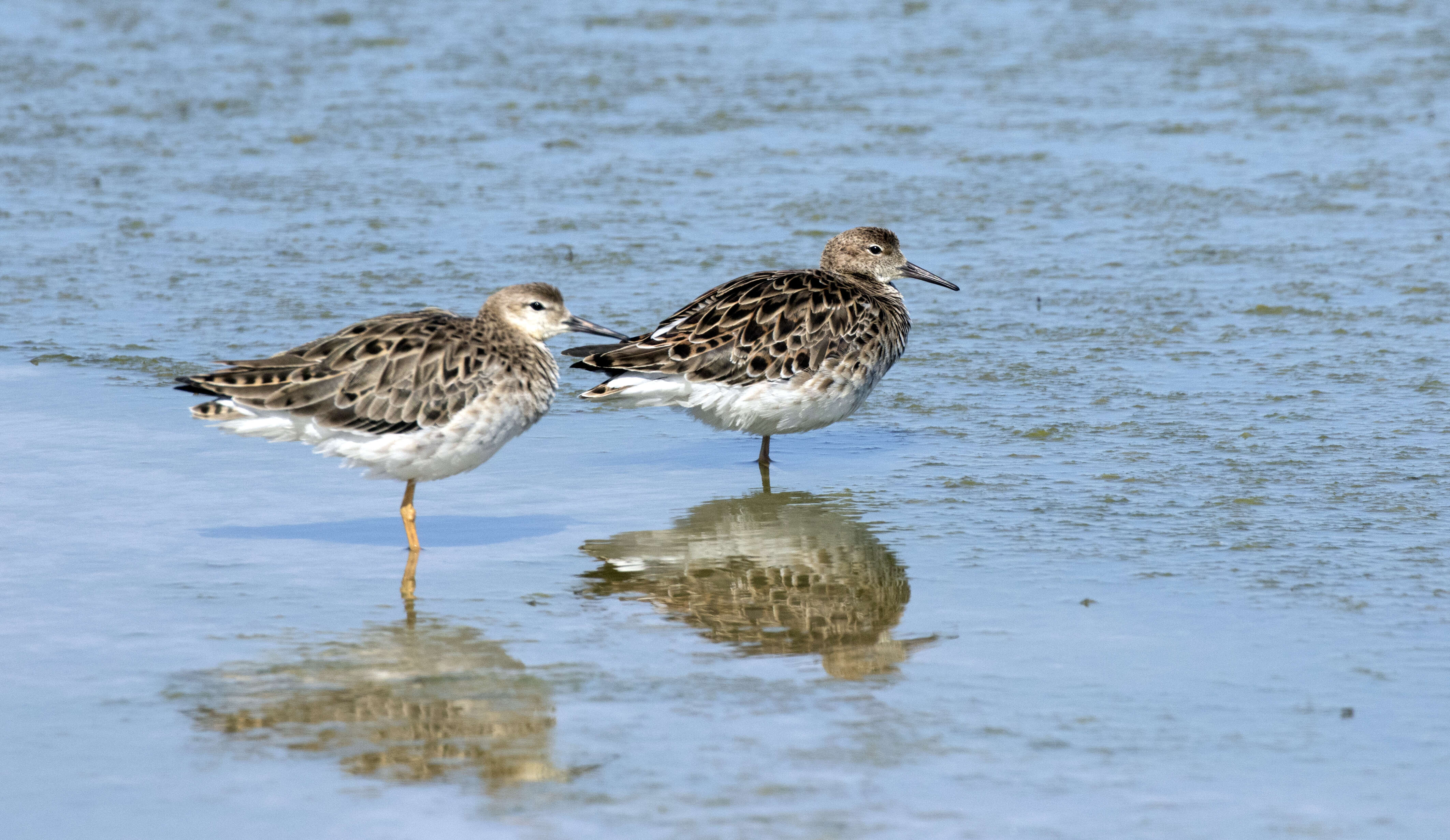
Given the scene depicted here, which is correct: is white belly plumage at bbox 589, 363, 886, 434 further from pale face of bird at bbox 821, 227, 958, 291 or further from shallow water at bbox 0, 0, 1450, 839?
pale face of bird at bbox 821, 227, 958, 291

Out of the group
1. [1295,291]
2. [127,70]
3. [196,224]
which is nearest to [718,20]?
[127,70]

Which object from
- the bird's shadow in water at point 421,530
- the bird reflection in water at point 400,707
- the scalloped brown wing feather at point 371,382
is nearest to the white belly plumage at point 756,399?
the bird's shadow in water at point 421,530

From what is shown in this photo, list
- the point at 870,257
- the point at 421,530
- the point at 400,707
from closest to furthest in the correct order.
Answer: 1. the point at 400,707
2. the point at 421,530
3. the point at 870,257

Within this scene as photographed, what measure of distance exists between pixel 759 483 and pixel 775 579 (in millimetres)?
1902

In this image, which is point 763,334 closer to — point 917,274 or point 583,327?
point 583,327

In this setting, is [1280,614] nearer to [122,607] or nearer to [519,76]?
[122,607]

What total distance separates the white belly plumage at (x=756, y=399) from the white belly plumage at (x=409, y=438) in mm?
1406

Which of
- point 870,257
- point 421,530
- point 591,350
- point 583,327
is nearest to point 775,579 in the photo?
point 583,327

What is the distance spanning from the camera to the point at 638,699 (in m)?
6.67

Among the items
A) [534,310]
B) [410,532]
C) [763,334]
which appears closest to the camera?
[410,532]

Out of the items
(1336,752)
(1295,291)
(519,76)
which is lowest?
(1336,752)

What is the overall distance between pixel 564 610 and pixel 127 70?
15.4 metres

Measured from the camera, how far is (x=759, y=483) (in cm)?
1016

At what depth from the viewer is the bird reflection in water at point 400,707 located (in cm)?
613
